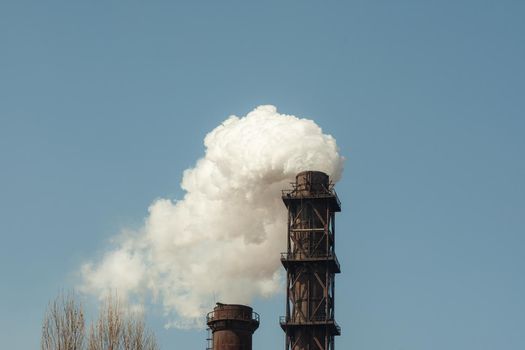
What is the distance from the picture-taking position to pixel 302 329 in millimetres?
91062

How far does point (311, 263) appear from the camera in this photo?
91938 mm

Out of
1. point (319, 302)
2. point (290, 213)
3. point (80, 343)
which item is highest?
point (290, 213)

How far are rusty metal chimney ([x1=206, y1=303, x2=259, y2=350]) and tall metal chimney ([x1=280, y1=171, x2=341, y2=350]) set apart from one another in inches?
114

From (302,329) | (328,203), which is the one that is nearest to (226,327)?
(302,329)

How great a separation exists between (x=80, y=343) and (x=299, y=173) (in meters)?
25.2

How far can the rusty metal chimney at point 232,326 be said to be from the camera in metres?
90.0

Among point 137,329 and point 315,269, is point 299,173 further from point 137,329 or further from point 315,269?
point 137,329

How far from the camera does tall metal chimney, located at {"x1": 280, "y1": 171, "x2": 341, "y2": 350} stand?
9094cm

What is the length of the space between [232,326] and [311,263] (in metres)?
7.79

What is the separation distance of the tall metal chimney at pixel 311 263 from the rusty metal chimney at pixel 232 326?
9.50 ft

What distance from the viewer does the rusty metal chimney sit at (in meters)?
90.0

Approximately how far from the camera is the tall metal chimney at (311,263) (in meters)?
90.9

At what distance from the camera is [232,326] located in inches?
3548

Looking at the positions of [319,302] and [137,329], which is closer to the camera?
[137,329]
